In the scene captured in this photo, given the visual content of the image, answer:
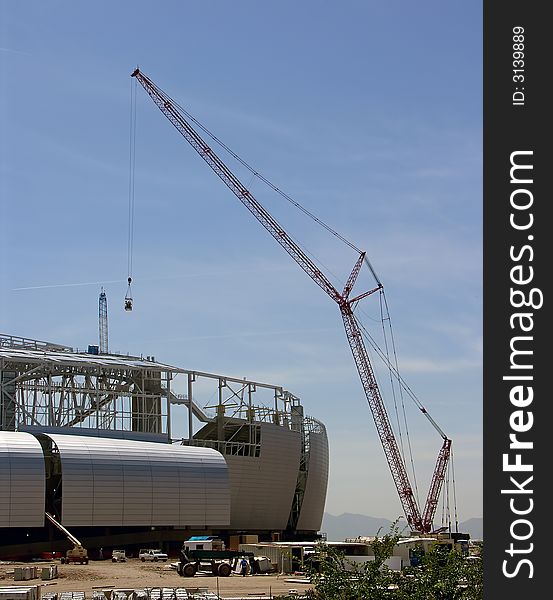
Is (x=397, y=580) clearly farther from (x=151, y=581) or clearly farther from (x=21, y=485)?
(x=21, y=485)

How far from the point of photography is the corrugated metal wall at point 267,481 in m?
173

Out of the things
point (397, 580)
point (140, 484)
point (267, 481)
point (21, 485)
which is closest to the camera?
point (397, 580)

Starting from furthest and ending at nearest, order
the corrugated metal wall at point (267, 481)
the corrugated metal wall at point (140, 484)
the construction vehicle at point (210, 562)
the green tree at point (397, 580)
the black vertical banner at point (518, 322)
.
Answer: the corrugated metal wall at point (267, 481) < the corrugated metal wall at point (140, 484) < the construction vehicle at point (210, 562) < the green tree at point (397, 580) < the black vertical banner at point (518, 322)

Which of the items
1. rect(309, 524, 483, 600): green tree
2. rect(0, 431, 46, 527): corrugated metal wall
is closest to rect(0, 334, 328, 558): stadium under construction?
rect(0, 431, 46, 527): corrugated metal wall

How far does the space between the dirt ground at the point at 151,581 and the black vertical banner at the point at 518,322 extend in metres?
62.7

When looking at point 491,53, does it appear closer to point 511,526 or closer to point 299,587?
point 511,526

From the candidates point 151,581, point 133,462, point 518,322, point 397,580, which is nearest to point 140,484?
point 133,462

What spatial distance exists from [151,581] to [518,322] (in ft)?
279

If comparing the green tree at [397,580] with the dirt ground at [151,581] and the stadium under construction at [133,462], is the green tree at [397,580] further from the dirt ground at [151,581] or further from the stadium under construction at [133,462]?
the stadium under construction at [133,462]

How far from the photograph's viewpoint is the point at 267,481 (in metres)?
177

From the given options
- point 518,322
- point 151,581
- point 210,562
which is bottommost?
point 151,581

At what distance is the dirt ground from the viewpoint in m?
85.2

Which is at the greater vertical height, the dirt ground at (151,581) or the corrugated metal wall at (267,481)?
the corrugated metal wall at (267,481)

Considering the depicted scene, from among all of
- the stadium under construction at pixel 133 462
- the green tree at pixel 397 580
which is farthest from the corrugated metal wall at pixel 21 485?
the green tree at pixel 397 580
